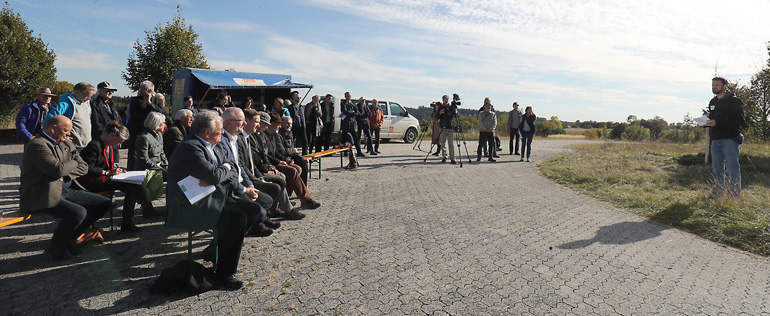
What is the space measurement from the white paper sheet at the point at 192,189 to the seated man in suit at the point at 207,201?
36mm

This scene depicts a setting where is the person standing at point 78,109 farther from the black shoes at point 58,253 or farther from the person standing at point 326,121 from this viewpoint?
the person standing at point 326,121

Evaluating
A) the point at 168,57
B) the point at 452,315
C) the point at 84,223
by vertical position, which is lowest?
the point at 452,315

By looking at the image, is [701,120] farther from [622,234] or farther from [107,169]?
[107,169]

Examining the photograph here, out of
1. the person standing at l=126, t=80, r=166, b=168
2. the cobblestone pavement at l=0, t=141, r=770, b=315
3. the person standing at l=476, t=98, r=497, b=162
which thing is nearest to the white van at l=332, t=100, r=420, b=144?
the person standing at l=476, t=98, r=497, b=162

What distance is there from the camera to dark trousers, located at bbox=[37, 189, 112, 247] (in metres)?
4.02

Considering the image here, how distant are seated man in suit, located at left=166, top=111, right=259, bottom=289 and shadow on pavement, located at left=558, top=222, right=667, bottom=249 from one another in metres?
3.33

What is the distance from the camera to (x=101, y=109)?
6.93 meters

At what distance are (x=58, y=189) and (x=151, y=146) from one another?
163cm

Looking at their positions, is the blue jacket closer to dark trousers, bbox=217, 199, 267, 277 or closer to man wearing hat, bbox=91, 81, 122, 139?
man wearing hat, bbox=91, 81, 122, 139

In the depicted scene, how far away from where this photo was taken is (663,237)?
5.26 meters

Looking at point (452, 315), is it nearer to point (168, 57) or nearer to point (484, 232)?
point (484, 232)

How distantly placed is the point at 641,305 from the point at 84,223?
495 centimetres

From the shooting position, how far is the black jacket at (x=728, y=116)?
6.62 m

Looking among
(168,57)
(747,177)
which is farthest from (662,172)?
(168,57)
